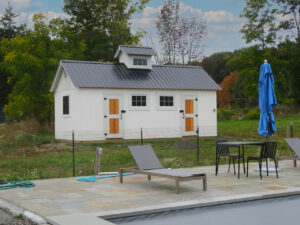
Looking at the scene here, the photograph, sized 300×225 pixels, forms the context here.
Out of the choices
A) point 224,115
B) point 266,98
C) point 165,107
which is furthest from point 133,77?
point 224,115

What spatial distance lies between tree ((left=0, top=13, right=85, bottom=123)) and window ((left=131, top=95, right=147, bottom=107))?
8626mm

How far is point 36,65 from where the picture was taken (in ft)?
89.7

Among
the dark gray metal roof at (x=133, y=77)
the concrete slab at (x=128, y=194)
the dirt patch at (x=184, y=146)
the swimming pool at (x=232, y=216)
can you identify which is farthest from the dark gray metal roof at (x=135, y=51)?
the swimming pool at (x=232, y=216)

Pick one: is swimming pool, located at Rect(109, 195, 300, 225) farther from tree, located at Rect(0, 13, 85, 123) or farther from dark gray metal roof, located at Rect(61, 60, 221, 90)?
tree, located at Rect(0, 13, 85, 123)

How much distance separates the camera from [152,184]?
8.41 meters

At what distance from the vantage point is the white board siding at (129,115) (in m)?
19.4

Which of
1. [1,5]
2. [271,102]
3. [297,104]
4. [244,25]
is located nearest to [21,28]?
[1,5]

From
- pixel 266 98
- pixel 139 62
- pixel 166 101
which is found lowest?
pixel 266 98

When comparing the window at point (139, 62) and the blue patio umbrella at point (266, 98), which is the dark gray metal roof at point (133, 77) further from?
the blue patio umbrella at point (266, 98)

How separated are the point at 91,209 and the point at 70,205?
49 centimetres

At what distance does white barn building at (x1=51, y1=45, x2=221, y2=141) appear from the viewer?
1945 centimetres

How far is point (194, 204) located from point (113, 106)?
554 inches

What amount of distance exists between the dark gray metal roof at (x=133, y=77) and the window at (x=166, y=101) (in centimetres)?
57

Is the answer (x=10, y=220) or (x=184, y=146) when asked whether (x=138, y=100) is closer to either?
(x=184, y=146)
